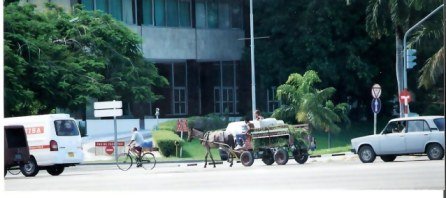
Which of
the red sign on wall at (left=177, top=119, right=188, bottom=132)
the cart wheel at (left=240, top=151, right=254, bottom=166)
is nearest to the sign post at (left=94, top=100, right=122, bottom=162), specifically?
the red sign on wall at (left=177, top=119, right=188, bottom=132)

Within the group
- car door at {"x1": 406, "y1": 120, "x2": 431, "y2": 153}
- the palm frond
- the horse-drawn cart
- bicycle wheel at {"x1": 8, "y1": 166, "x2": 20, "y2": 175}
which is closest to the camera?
the palm frond

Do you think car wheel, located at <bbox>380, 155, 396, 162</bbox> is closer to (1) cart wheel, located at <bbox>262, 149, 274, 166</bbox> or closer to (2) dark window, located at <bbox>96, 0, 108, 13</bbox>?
(1) cart wheel, located at <bbox>262, 149, 274, 166</bbox>

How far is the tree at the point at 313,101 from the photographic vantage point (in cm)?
1698

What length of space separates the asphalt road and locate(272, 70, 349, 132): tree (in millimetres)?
690

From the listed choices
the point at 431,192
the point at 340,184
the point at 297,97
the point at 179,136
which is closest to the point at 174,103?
the point at 179,136

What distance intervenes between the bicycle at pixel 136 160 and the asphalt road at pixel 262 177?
10cm

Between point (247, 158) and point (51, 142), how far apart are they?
306 centimetres

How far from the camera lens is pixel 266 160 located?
21.8 meters

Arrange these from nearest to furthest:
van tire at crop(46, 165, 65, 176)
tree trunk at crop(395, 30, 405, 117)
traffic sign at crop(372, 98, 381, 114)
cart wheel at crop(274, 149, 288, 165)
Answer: tree trunk at crop(395, 30, 405, 117), traffic sign at crop(372, 98, 381, 114), van tire at crop(46, 165, 65, 176), cart wheel at crop(274, 149, 288, 165)

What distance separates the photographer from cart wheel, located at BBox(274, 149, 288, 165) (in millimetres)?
21192

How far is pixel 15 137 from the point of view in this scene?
62.5ft

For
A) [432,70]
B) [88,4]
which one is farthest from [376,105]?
[88,4]

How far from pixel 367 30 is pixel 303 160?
3.18 metres

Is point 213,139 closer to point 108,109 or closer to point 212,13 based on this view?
point 108,109
